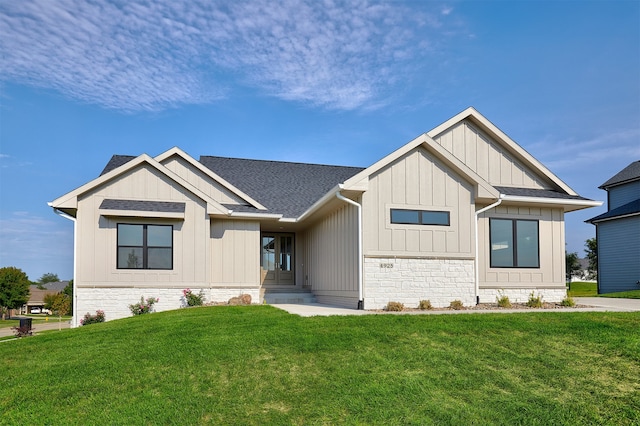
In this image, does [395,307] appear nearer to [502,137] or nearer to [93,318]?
[502,137]

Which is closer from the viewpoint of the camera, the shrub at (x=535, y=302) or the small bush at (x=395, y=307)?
the small bush at (x=395, y=307)

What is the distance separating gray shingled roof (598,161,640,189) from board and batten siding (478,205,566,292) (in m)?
14.4

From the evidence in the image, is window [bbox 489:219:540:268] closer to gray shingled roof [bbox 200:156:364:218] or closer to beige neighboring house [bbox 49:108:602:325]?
beige neighboring house [bbox 49:108:602:325]

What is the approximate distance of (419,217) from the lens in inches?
561

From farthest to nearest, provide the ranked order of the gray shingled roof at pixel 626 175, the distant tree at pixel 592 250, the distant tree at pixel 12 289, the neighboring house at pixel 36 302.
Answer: the neighboring house at pixel 36 302 < the distant tree at pixel 12 289 < the distant tree at pixel 592 250 < the gray shingled roof at pixel 626 175

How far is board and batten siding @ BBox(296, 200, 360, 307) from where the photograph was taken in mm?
14383

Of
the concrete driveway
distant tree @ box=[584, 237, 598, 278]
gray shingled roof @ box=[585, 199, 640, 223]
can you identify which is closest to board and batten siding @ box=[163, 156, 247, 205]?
the concrete driveway

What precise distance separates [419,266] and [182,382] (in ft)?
26.9

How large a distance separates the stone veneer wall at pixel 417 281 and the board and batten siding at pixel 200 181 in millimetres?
6965

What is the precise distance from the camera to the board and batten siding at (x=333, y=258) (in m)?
14.4

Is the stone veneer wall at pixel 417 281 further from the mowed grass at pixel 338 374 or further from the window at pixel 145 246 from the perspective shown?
the window at pixel 145 246

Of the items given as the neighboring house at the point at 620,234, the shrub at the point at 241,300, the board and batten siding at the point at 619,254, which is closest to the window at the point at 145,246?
the shrub at the point at 241,300

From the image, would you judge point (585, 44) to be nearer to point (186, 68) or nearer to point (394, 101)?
point (394, 101)

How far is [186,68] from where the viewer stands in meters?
15.5
